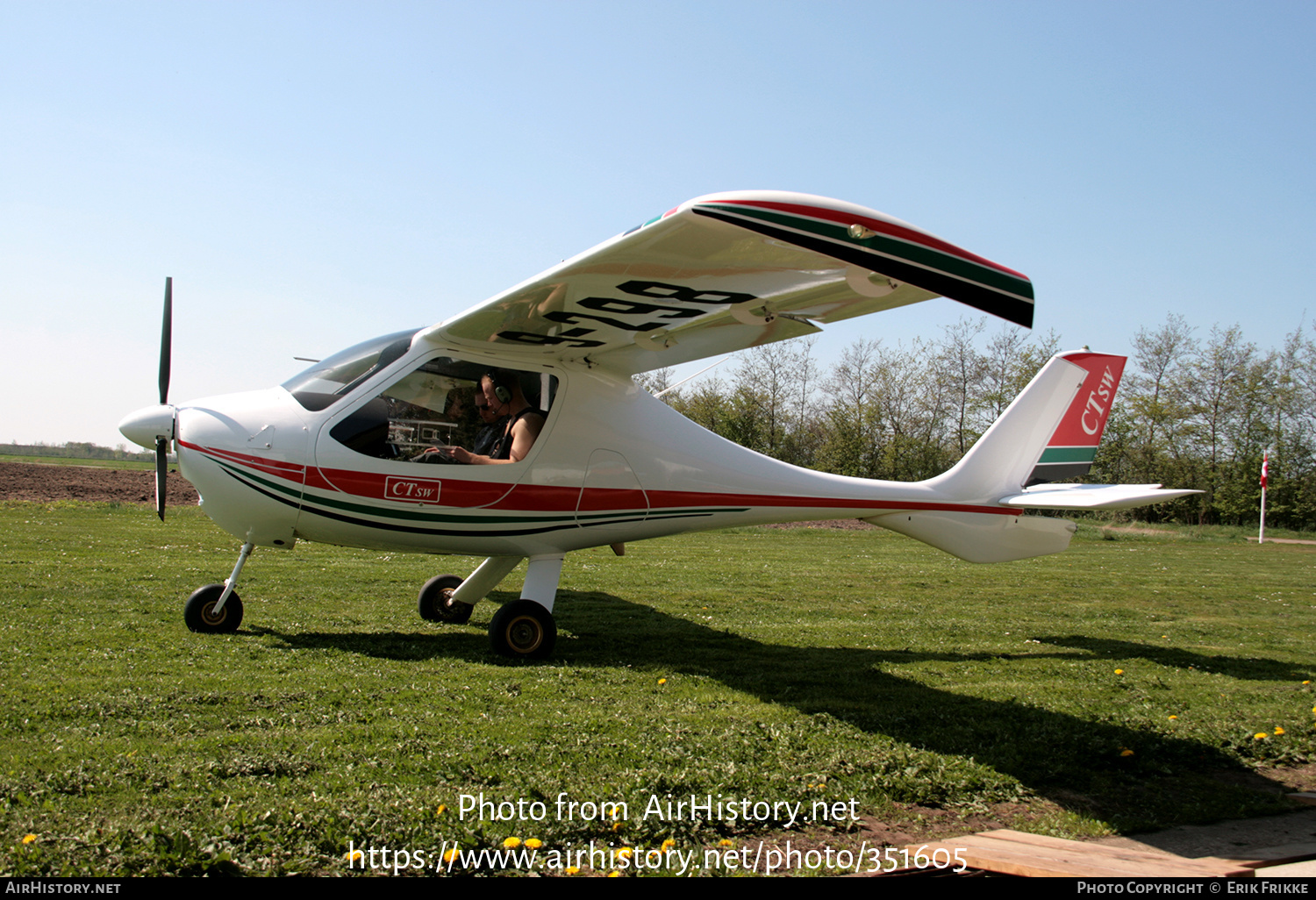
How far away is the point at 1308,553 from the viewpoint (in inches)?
915

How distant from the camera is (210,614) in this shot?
6855mm

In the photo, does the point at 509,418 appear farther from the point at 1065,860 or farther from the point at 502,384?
the point at 1065,860

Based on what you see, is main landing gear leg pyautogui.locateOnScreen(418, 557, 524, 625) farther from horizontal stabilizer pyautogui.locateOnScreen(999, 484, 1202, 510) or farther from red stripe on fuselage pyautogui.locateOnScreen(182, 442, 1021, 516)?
horizontal stabilizer pyautogui.locateOnScreen(999, 484, 1202, 510)

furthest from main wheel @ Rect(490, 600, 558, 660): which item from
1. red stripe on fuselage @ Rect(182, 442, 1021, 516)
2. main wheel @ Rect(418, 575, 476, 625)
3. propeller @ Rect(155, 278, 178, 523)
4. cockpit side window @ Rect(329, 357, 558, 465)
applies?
propeller @ Rect(155, 278, 178, 523)

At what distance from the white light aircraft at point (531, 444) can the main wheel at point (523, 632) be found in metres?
0.01

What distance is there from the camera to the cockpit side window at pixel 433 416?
690 centimetres

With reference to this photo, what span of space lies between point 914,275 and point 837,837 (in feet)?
9.19

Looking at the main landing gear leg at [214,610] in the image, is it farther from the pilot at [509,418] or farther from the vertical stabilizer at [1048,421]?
the vertical stabilizer at [1048,421]

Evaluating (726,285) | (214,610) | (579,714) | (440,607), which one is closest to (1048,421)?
(726,285)

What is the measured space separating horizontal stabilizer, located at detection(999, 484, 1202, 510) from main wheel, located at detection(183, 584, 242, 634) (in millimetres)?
7440

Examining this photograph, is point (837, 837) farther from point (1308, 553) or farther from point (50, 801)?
point (1308, 553)

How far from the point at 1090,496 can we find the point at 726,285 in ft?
14.3

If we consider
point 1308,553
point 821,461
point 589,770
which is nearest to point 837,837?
point 589,770

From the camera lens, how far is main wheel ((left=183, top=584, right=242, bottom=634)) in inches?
268
